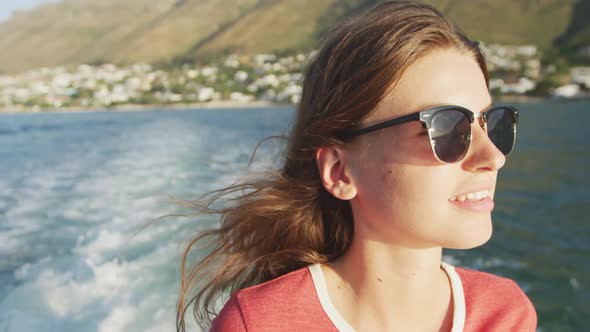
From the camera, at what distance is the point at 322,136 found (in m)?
1.38

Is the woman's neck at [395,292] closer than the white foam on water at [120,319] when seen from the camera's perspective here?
Yes

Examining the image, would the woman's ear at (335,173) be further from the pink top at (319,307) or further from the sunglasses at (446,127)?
the pink top at (319,307)

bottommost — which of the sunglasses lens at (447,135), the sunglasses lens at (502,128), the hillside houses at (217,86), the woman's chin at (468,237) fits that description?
the hillside houses at (217,86)

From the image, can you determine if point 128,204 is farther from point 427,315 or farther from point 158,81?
point 158,81

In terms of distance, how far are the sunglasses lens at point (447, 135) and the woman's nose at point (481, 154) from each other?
0.04 meters

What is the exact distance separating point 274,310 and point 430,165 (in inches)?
21.2

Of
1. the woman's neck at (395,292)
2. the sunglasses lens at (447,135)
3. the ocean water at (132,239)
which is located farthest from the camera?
the ocean water at (132,239)

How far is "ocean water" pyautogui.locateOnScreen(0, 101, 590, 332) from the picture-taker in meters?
3.38

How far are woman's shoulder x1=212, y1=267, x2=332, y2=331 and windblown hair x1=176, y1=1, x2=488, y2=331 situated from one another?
0.29 m

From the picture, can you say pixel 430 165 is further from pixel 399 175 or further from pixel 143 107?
pixel 143 107

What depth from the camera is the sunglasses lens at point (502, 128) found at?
1.39 m

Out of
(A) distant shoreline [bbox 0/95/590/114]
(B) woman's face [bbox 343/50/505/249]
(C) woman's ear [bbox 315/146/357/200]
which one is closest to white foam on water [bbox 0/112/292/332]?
(C) woman's ear [bbox 315/146/357/200]

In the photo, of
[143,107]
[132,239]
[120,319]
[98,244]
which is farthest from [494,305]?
[143,107]

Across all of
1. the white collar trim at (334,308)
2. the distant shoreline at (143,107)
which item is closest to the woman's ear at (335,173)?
the white collar trim at (334,308)
